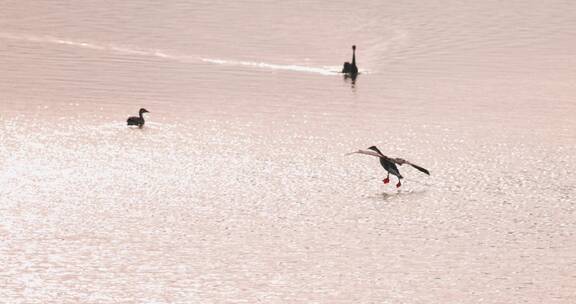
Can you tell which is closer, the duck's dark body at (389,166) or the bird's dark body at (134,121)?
the duck's dark body at (389,166)

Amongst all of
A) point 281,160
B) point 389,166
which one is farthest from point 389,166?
point 281,160

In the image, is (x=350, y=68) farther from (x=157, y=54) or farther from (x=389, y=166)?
(x=389, y=166)

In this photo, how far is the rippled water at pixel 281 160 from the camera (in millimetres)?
21250

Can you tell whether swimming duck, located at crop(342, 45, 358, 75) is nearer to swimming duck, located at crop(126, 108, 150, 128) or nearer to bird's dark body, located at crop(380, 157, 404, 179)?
swimming duck, located at crop(126, 108, 150, 128)

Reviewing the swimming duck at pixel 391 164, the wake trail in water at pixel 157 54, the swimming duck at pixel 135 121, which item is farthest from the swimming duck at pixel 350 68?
the swimming duck at pixel 391 164

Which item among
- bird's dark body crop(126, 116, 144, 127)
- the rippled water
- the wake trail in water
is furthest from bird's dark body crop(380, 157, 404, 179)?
the wake trail in water

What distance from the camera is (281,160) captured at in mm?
28891

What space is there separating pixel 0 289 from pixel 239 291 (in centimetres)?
342

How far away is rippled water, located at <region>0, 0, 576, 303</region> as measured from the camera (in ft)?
69.7

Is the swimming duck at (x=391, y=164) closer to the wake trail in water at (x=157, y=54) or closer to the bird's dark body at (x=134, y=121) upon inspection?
the bird's dark body at (x=134, y=121)

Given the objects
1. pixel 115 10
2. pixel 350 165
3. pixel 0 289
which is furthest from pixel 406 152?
pixel 115 10

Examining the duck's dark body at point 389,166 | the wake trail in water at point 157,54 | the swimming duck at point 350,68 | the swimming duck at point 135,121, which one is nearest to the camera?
the duck's dark body at point 389,166

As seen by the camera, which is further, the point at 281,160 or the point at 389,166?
the point at 281,160

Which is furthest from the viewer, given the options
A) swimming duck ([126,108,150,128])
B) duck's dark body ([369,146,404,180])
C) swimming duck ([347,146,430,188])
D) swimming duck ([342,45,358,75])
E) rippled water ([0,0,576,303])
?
swimming duck ([342,45,358,75])
